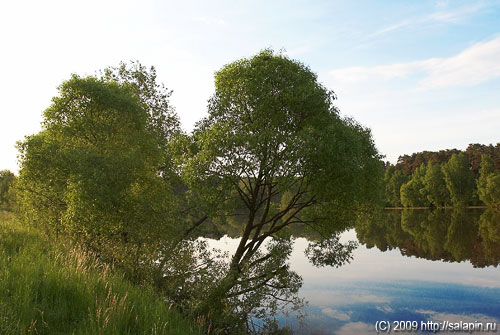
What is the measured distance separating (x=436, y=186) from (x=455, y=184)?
21.7 ft

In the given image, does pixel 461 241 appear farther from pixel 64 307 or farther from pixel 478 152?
pixel 478 152

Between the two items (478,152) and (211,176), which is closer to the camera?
(211,176)

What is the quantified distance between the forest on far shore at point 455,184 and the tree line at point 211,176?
10311 centimetres

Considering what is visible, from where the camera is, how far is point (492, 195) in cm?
10231

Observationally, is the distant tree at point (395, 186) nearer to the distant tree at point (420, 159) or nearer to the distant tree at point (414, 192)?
the distant tree at point (414, 192)

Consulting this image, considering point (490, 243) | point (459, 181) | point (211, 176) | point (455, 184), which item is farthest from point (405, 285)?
point (459, 181)

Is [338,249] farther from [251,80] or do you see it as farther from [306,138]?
[251,80]

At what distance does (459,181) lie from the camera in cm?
11462

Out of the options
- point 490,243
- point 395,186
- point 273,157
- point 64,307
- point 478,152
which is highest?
point 478,152

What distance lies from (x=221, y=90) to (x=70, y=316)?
17.9m

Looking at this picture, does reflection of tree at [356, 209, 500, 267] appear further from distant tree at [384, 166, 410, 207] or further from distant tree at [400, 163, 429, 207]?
distant tree at [384, 166, 410, 207]

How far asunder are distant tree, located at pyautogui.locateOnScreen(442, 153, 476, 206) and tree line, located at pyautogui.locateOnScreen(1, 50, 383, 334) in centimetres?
10737

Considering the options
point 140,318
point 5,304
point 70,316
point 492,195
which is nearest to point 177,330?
point 140,318

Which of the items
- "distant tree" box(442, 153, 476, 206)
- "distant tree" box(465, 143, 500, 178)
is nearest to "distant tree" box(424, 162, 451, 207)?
"distant tree" box(442, 153, 476, 206)
